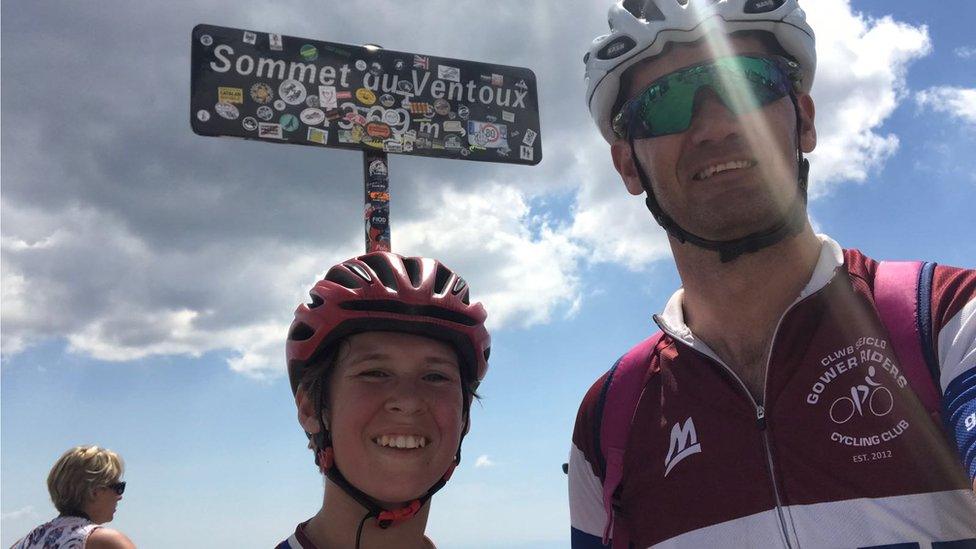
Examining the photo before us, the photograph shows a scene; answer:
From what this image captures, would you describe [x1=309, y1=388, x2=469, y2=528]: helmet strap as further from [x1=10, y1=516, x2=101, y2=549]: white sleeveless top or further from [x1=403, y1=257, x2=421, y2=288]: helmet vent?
[x1=10, y1=516, x2=101, y2=549]: white sleeveless top

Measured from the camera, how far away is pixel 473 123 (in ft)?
22.6

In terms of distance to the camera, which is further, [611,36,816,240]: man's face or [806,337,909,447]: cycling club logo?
[611,36,816,240]: man's face

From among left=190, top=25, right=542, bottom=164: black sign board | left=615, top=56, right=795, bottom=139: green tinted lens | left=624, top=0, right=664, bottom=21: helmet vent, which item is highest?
left=190, top=25, right=542, bottom=164: black sign board

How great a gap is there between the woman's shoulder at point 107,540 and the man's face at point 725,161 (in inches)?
220

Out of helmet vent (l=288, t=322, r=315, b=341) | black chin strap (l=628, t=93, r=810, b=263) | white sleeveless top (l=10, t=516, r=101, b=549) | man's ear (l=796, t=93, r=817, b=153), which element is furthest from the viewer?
white sleeveless top (l=10, t=516, r=101, b=549)

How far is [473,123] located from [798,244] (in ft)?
14.5

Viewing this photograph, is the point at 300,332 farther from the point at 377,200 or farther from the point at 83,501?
the point at 83,501

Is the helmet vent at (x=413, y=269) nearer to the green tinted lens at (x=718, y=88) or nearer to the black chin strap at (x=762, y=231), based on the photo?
the black chin strap at (x=762, y=231)

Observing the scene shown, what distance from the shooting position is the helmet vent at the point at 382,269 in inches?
127

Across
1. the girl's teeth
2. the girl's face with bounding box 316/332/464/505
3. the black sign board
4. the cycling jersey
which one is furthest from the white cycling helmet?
the black sign board

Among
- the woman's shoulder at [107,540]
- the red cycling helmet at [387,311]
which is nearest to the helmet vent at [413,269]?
the red cycling helmet at [387,311]

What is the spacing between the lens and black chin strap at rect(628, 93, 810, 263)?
2936mm

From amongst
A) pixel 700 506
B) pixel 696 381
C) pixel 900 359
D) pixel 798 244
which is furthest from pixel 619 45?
pixel 700 506

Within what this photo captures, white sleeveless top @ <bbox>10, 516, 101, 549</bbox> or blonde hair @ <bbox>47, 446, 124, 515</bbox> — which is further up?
blonde hair @ <bbox>47, 446, 124, 515</bbox>
